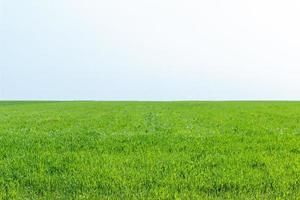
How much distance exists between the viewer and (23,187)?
8.14 metres

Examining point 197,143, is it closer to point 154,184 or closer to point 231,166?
point 231,166

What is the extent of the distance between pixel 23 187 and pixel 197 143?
19.3 ft

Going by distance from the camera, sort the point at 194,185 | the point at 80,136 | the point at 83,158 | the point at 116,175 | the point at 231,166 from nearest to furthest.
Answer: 1. the point at 194,185
2. the point at 116,175
3. the point at 231,166
4. the point at 83,158
5. the point at 80,136

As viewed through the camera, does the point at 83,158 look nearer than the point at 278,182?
No

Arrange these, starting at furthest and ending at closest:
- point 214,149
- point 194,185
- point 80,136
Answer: point 80,136, point 214,149, point 194,185

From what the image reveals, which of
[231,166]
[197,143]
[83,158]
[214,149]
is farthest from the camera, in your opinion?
[197,143]

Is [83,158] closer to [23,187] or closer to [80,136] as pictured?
[23,187]

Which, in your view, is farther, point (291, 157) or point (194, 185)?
point (291, 157)

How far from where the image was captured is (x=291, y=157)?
10414 mm

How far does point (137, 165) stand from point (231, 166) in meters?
2.31

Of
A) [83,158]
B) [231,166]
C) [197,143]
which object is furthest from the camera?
[197,143]

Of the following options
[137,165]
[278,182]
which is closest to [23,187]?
[137,165]

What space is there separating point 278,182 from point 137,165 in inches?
132

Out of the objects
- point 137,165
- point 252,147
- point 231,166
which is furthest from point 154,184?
point 252,147
